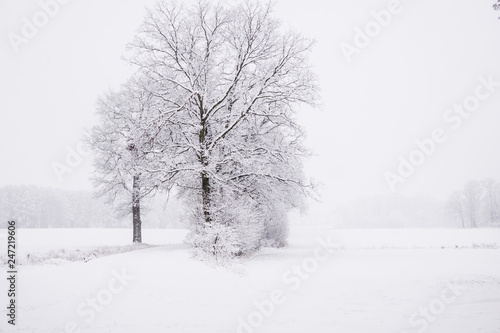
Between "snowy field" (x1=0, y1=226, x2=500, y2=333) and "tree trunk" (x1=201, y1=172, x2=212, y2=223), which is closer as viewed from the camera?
"snowy field" (x1=0, y1=226, x2=500, y2=333)

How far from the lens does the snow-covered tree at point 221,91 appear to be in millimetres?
14945

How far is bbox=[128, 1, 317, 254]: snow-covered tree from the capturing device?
49.0ft

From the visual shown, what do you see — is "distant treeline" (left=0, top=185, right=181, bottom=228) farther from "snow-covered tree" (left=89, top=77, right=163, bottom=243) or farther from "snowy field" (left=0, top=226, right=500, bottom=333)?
"snowy field" (left=0, top=226, right=500, bottom=333)

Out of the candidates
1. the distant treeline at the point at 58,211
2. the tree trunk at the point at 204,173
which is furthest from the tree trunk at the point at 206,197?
the distant treeline at the point at 58,211

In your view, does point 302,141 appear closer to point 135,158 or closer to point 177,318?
point 135,158

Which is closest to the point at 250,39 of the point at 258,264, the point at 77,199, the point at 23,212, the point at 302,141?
the point at 302,141

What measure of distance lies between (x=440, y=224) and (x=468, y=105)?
393ft

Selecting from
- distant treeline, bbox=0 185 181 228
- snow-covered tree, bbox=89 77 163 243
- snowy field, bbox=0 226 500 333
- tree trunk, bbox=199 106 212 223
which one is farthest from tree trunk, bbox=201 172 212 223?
distant treeline, bbox=0 185 181 228

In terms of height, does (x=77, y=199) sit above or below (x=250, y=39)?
below

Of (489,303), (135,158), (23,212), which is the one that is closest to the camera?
(489,303)

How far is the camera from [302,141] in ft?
57.2

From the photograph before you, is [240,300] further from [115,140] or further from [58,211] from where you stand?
[58,211]

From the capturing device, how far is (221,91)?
1658 centimetres

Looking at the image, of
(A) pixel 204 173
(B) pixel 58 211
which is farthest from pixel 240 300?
(B) pixel 58 211
